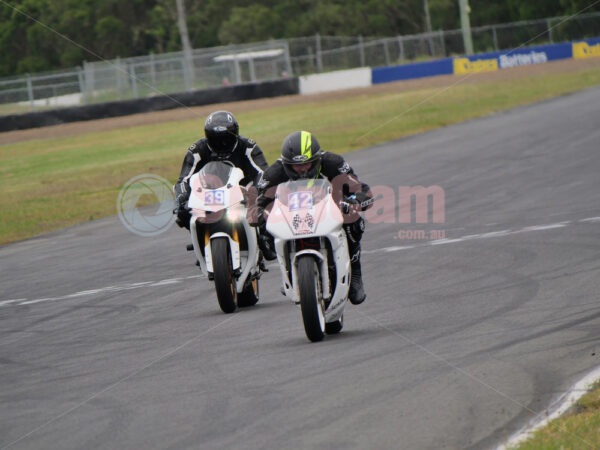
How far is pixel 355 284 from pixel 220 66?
4101 centimetres

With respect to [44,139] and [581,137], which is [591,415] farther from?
[44,139]

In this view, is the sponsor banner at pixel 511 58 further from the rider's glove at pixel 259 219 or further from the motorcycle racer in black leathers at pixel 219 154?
the rider's glove at pixel 259 219

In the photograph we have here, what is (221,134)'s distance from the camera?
8.81 meters

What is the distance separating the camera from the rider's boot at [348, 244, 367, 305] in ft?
24.3

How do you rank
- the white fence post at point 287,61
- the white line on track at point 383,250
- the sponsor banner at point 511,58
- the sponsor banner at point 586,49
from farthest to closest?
1. the sponsor banner at point 586,49
2. the white fence post at point 287,61
3. the sponsor banner at point 511,58
4. the white line on track at point 383,250

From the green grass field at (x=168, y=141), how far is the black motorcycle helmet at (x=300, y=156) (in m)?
10.2

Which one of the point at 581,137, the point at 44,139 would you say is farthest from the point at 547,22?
the point at 581,137

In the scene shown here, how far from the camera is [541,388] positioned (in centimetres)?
533

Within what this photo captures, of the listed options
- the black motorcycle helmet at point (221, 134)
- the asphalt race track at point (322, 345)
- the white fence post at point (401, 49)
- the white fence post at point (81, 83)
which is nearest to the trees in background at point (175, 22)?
the white fence post at point (401, 49)

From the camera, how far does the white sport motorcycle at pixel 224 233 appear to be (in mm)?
8273

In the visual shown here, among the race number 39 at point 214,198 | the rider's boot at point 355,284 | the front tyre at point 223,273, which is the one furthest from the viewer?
the race number 39 at point 214,198

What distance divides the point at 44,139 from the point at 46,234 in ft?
77.3

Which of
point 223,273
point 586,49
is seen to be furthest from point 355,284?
point 586,49

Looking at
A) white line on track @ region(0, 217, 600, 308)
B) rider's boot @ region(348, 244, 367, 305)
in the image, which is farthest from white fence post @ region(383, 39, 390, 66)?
rider's boot @ region(348, 244, 367, 305)
